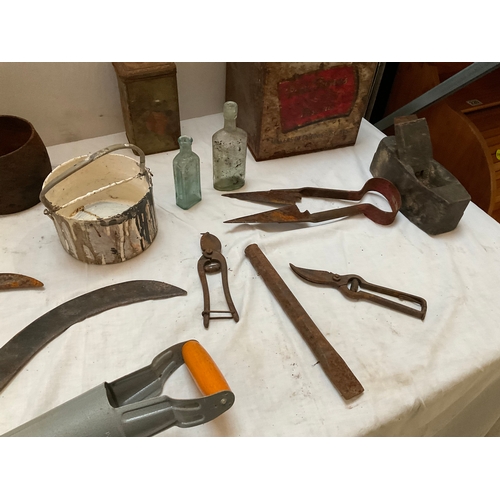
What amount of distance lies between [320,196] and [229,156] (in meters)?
0.28

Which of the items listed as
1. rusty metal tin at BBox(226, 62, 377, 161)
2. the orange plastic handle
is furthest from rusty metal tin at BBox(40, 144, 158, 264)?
rusty metal tin at BBox(226, 62, 377, 161)

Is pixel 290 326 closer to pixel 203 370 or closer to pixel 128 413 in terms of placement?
pixel 203 370

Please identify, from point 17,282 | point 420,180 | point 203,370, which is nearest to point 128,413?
point 203,370

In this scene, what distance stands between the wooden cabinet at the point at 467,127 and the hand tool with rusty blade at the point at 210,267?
974 millimetres

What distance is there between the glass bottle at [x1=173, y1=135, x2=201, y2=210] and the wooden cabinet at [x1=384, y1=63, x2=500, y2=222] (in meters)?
0.93

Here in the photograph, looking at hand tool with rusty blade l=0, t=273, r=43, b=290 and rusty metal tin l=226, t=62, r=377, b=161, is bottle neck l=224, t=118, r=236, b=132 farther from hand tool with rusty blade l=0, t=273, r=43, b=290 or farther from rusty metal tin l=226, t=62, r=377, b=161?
hand tool with rusty blade l=0, t=273, r=43, b=290

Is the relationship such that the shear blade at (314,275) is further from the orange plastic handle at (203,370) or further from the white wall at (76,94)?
the white wall at (76,94)

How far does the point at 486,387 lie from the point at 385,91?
1.22m

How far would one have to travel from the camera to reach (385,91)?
65.9 inches

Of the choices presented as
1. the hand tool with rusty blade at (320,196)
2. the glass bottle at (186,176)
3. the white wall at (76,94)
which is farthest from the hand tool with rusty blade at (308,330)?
the white wall at (76,94)

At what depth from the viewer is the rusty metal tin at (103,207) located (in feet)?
2.88

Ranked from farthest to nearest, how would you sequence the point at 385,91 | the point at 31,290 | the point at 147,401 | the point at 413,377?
the point at 385,91
the point at 31,290
the point at 413,377
the point at 147,401
